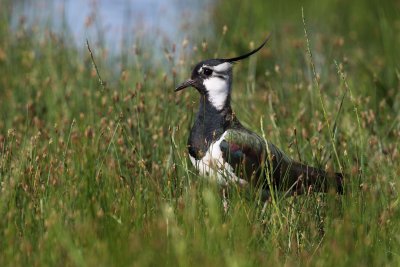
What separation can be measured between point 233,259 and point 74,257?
24.8 inches

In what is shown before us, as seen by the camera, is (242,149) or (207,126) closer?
(242,149)

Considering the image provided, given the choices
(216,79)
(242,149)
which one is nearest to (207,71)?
(216,79)

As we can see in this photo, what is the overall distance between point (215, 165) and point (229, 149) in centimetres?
31

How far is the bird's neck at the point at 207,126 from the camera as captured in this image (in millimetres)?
5336

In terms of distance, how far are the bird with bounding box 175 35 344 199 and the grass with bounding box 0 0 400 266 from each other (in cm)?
12

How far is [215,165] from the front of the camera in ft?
16.1

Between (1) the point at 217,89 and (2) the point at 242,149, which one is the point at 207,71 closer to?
(1) the point at 217,89

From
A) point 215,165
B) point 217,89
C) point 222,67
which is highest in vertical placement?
point 222,67

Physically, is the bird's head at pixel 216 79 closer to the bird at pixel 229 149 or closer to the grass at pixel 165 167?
the bird at pixel 229 149

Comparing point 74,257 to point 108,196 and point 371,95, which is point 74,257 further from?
point 371,95

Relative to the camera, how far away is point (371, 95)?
714 centimetres

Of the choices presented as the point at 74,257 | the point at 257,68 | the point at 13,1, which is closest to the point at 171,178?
the point at 74,257

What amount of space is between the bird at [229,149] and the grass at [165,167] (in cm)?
12

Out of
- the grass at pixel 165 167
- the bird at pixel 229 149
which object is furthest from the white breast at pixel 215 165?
the grass at pixel 165 167
